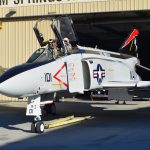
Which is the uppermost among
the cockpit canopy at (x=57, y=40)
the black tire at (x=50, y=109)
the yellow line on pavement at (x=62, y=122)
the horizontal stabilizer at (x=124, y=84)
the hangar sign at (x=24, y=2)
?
the hangar sign at (x=24, y=2)

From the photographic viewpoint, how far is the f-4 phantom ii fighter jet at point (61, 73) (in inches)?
441

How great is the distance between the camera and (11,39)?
2298cm

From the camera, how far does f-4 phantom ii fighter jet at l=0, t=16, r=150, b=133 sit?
1120cm

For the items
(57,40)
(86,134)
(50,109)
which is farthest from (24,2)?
(86,134)

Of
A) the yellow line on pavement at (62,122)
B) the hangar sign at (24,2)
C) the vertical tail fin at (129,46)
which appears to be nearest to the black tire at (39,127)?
the yellow line on pavement at (62,122)

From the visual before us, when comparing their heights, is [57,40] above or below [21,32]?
below

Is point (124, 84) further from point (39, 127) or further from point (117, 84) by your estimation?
point (39, 127)

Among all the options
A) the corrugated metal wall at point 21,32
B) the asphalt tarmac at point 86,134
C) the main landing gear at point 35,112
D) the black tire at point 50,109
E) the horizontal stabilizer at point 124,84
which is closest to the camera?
the asphalt tarmac at point 86,134

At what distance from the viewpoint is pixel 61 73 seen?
1220cm

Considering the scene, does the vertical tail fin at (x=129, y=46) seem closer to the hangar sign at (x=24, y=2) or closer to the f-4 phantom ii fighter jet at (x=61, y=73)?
the f-4 phantom ii fighter jet at (x=61, y=73)

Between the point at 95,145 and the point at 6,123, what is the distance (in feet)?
14.5

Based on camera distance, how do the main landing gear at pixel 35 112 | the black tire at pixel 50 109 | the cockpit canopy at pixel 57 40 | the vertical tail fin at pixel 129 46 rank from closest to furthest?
the main landing gear at pixel 35 112 < the cockpit canopy at pixel 57 40 < the black tire at pixel 50 109 < the vertical tail fin at pixel 129 46

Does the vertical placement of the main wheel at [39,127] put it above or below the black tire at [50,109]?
below

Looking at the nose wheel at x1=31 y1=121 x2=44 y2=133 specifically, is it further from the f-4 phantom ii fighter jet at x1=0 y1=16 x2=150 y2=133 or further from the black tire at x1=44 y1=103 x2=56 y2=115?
the black tire at x1=44 y1=103 x2=56 y2=115
